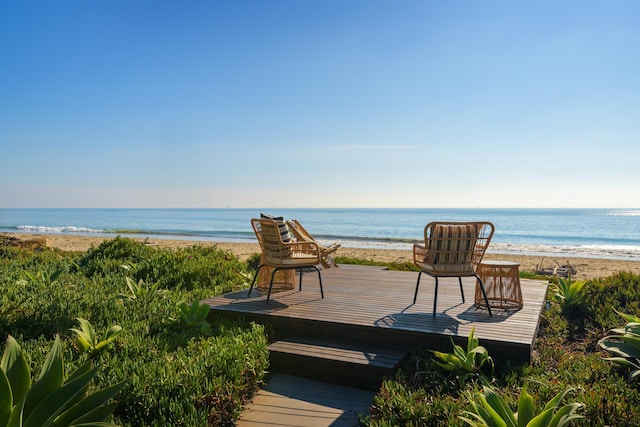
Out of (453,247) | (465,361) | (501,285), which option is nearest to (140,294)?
(453,247)

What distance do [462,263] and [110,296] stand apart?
4409 millimetres

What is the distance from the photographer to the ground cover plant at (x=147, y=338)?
3.06 metres

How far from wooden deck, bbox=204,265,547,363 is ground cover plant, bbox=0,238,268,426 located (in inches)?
18.0

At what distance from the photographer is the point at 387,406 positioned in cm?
301

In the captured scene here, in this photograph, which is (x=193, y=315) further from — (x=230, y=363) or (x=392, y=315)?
(x=392, y=315)

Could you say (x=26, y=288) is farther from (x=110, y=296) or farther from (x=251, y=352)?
(x=251, y=352)

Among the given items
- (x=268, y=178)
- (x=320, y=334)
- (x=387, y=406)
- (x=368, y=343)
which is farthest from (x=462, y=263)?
(x=268, y=178)

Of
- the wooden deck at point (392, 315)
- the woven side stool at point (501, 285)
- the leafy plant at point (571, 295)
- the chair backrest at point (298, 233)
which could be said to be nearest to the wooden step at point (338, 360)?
the wooden deck at point (392, 315)

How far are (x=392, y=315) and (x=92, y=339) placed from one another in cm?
299

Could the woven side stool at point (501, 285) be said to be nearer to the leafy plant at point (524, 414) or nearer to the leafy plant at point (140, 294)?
the leafy plant at point (524, 414)

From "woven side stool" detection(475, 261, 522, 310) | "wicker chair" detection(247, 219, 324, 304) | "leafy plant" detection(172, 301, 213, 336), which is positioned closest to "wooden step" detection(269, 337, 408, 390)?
"leafy plant" detection(172, 301, 213, 336)

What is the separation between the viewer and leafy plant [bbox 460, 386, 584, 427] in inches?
96.0

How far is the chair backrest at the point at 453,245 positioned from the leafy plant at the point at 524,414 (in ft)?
6.94

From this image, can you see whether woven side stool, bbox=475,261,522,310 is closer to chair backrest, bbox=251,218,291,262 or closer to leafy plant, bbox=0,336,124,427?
chair backrest, bbox=251,218,291,262
